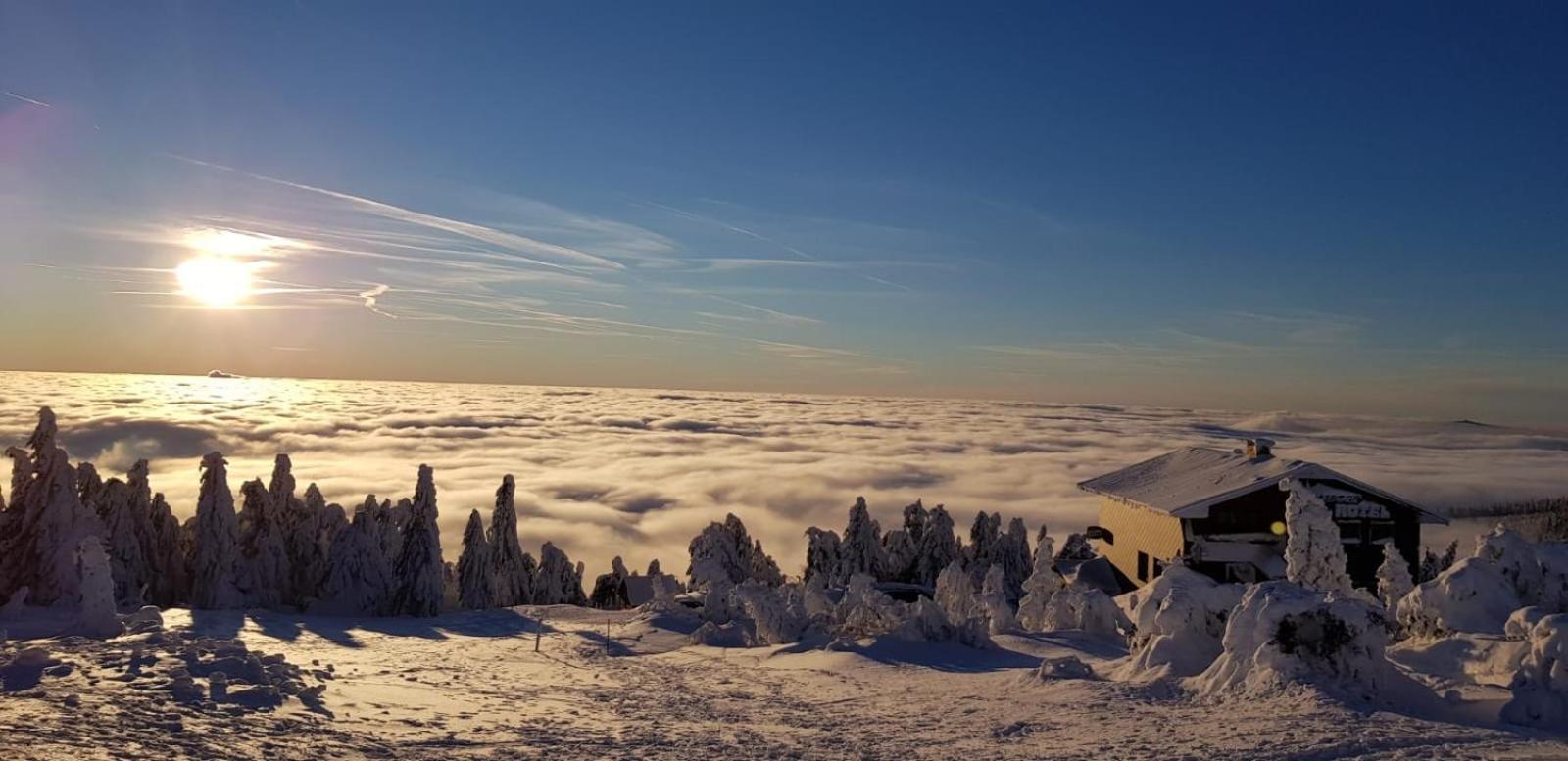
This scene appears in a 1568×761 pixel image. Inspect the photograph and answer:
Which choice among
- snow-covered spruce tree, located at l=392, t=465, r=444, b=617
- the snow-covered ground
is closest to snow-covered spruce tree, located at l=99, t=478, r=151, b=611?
snow-covered spruce tree, located at l=392, t=465, r=444, b=617

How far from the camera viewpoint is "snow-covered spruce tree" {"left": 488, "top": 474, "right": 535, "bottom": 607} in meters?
43.8

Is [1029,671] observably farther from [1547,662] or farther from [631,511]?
[631,511]

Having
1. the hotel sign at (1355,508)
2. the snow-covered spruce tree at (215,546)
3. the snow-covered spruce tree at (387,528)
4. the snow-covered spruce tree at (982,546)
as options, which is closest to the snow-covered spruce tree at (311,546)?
the snow-covered spruce tree at (387,528)

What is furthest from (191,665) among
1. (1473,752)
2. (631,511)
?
(631,511)

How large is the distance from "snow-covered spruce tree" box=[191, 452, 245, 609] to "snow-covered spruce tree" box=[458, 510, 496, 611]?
912 centimetres

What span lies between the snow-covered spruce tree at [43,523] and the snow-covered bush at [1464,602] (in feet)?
112

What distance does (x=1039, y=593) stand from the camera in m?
27.0

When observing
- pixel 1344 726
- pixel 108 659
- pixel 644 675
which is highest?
pixel 1344 726

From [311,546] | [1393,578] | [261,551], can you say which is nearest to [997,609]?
[1393,578]

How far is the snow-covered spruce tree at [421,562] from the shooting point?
35.4 m

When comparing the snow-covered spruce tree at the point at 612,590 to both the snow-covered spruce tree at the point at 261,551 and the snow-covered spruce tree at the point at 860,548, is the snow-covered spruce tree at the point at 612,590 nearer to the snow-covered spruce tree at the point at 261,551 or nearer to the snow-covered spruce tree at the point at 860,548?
the snow-covered spruce tree at the point at 860,548

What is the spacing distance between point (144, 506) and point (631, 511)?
76450mm

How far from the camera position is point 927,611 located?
20203 mm

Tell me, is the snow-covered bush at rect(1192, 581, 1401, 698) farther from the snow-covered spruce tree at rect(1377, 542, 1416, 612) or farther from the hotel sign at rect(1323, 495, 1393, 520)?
the hotel sign at rect(1323, 495, 1393, 520)
